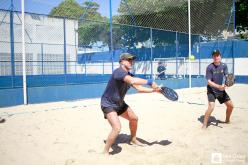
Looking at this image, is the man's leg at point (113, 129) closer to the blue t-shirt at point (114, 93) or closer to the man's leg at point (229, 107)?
the blue t-shirt at point (114, 93)

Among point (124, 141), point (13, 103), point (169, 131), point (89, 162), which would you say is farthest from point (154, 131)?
point (13, 103)

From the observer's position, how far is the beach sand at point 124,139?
4582 millimetres

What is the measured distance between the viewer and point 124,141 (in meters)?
5.71

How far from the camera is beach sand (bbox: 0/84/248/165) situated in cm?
458

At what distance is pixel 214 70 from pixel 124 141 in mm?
2567

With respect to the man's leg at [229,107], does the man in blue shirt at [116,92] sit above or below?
above

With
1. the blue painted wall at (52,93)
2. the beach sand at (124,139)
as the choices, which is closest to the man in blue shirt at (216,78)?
the beach sand at (124,139)

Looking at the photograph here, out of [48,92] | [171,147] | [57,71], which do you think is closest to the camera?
[171,147]

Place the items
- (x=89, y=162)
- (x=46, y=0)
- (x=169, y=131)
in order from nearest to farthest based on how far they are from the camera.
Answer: (x=89, y=162), (x=169, y=131), (x=46, y=0)

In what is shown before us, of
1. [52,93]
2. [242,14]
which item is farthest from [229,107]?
[242,14]

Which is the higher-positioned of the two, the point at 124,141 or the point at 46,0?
the point at 46,0

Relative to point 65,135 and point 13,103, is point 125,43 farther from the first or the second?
point 65,135

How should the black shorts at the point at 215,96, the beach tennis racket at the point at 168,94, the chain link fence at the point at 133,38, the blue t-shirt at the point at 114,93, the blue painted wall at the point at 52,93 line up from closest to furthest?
the blue t-shirt at the point at 114,93 < the beach tennis racket at the point at 168,94 < the black shorts at the point at 215,96 < the blue painted wall at the point at 52,93 < the chain link fence at the point at 133,38

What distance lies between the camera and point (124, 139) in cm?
586
